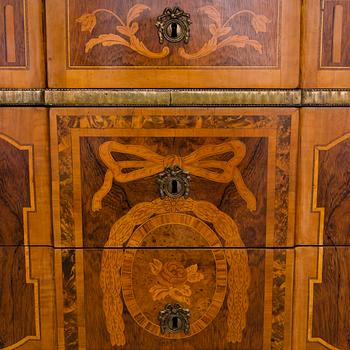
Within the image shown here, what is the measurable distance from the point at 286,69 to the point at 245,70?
2.9 inches

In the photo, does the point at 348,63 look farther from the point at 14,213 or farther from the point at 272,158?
the point at 14,213

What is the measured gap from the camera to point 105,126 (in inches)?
32.5

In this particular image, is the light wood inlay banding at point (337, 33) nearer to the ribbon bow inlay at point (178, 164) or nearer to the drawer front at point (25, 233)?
the ribbon bow inlay at point (178, 164)

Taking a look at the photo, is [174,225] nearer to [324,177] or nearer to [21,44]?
[324,177]

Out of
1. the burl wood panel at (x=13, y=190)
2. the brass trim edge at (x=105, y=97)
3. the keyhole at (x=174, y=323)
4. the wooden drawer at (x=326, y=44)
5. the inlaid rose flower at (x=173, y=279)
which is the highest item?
the wooden drawer at (x=326, y=44)

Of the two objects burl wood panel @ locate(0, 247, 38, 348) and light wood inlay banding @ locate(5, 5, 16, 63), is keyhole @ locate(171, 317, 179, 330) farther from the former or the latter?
light wood inlay banding @ locate(5, 5, 16, 63)

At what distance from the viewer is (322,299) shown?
88 centimetres

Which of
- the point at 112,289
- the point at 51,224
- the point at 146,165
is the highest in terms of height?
the point at 146,165

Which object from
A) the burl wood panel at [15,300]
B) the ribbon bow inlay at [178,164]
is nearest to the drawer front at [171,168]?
the ribbon bow inlay at [178,164]

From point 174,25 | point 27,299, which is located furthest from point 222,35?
point 27,299

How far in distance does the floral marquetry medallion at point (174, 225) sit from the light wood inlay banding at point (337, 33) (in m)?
0.13

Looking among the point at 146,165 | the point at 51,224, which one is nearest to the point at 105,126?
the point at 146,165

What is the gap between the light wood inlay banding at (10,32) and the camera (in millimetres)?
804

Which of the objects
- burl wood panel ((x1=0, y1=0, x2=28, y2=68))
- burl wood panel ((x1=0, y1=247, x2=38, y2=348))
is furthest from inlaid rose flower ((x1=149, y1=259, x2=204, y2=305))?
burl wood panel ((x1=0, y1=0, x2=28, y2=68))
